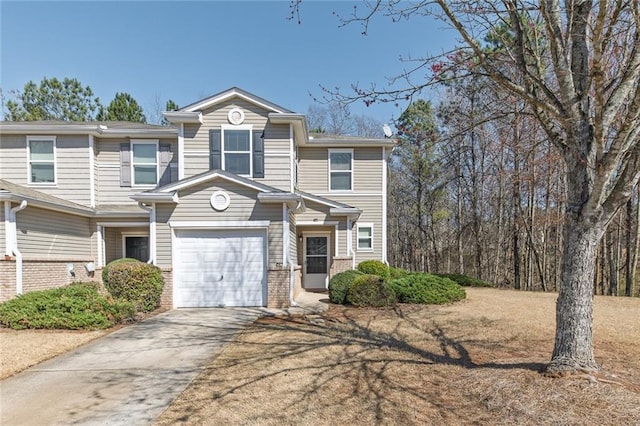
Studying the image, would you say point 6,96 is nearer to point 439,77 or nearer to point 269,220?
point 269,220

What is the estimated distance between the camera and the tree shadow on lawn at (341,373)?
370cm

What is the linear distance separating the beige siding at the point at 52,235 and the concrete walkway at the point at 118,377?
15.2ft

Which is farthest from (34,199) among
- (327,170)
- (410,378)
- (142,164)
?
(410,378)

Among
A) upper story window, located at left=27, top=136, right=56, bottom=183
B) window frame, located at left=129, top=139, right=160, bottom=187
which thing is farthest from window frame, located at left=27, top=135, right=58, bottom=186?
window frame, located at left=129, top=139, right=160, bottom=187

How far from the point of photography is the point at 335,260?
42.9 feet

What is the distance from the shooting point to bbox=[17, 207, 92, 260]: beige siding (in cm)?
954

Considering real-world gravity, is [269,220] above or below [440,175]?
below

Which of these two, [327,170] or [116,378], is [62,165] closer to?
[327,170]

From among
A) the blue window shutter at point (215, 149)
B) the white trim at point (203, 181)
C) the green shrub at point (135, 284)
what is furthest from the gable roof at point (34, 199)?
the blue window shutter at point (215, 149)

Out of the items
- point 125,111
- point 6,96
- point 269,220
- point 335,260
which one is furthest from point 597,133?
point 6,96

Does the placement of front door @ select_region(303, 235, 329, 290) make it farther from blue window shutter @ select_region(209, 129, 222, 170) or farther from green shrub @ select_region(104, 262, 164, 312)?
green shrub @ select_region(104, 262, 164, 312)

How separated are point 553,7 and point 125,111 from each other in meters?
23.1

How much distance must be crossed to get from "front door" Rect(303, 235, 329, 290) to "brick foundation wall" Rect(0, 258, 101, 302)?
288 inches

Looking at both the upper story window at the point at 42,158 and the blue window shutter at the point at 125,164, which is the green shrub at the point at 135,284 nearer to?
the blue window shutter at the point at 125,164
